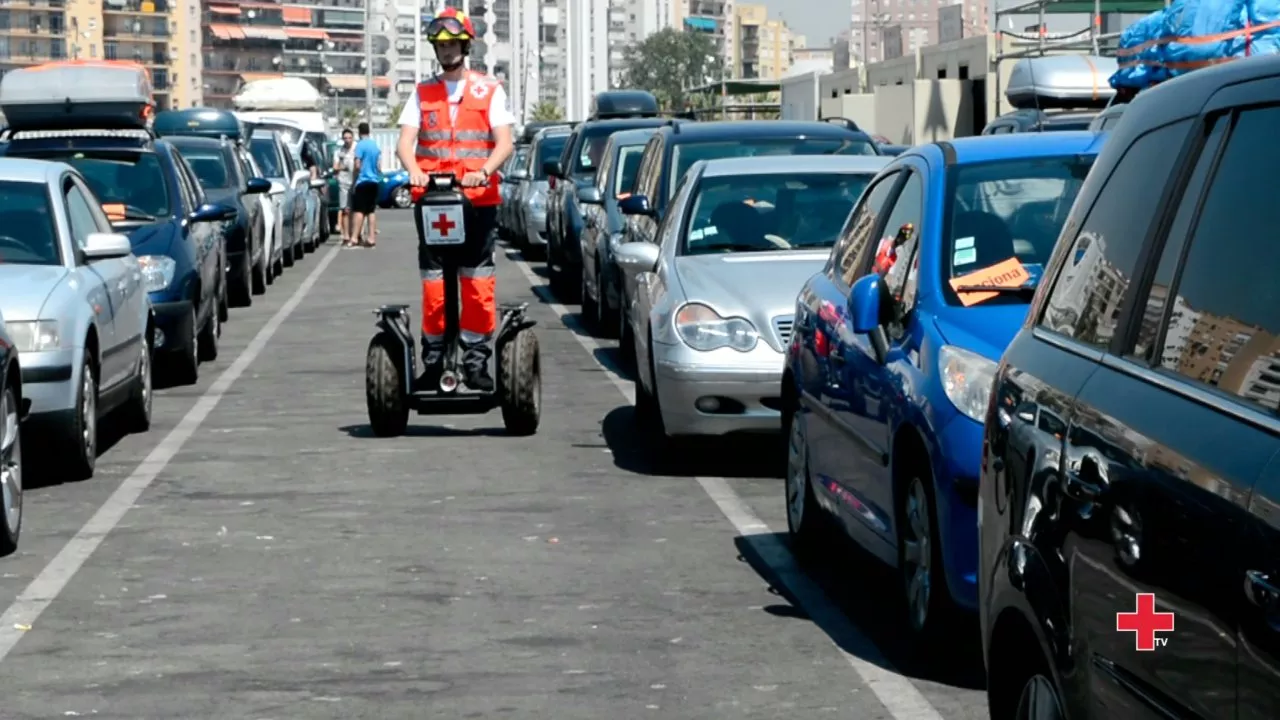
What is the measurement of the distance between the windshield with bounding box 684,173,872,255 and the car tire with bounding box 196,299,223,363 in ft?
18.5

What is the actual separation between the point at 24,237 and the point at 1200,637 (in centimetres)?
961

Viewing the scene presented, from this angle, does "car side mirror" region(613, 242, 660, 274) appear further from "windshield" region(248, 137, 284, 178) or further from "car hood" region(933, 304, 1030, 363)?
"windshield" region(248, 137, 284, 178)

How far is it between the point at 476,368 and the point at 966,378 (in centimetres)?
577

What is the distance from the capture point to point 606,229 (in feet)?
63.3

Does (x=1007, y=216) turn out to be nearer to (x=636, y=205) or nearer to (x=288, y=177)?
(x=636, y=205)

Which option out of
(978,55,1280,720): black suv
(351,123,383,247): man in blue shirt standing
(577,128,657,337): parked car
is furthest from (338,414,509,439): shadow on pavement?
(351,123,383,247): man in blue shirt standing

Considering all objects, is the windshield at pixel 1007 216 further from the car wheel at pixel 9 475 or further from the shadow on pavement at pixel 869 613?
the car wheel at pixel 9 475

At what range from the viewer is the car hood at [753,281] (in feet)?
37.0

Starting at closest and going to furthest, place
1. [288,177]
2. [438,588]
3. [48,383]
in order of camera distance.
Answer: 1. [438,588]
2. [48,383]
3. [288,177]

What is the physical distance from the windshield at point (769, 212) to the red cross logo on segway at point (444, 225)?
4.19 feet

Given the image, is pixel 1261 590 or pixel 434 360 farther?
pixel 434 360

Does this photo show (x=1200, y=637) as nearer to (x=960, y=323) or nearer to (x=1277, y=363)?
(x=1277, y=363)

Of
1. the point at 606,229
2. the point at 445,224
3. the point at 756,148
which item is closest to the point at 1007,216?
the point at 445,224

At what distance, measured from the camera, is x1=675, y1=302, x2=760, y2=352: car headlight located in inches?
440
